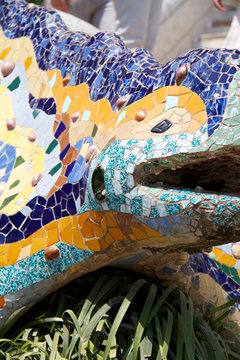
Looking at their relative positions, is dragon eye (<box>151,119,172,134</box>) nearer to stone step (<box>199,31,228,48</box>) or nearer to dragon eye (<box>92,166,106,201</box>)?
dragon eye (<box>92,166,106,201</box>)

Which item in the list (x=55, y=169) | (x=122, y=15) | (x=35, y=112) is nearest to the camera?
(x=55, y=169)

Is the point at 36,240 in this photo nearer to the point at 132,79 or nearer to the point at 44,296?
the point at 44,296

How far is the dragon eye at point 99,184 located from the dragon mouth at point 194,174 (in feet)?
0.34

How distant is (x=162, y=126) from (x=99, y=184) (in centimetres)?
20

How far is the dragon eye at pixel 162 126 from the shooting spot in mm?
1698

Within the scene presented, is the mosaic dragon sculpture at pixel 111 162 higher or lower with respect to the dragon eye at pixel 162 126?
lower

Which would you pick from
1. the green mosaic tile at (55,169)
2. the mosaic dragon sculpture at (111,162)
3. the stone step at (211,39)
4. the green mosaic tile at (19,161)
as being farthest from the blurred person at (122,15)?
the stone step at (211,39)

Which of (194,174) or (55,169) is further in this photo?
(55,169)

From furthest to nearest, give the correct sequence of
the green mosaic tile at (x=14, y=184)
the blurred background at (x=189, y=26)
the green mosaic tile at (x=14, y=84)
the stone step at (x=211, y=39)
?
the stone step at (x=211, y=39)
the blurred background at (x=189, y=26)
the green mosaic tile at (x=14, y=84)
the green mosaic tile at (x=14, y=184)

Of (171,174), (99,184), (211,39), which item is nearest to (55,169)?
(99,184)

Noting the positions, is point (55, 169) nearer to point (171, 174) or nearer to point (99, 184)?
point (99, 184)

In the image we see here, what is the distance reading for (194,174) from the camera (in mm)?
1747

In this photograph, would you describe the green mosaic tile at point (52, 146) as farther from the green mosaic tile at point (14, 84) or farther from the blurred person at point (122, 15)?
the blurred person at point (122, 15)

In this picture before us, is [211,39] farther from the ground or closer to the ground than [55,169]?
closer to the ground
